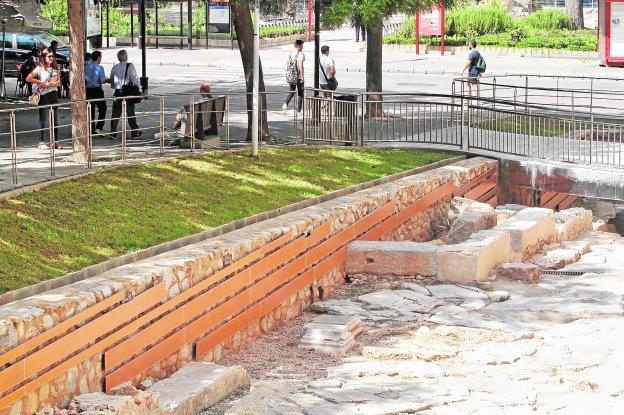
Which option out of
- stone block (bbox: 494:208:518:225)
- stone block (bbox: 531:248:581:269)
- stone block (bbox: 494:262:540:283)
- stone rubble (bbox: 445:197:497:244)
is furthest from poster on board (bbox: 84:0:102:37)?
stone block (bbox: 494:262:540:283)

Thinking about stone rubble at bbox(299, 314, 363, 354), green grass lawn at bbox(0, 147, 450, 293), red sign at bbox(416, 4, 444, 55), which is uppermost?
red sign at bbox(416, 4, 444, 55)

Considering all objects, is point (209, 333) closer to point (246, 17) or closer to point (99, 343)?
point (99, 343)

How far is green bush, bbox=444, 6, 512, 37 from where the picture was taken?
168 feet

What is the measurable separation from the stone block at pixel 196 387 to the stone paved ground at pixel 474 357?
0.18m

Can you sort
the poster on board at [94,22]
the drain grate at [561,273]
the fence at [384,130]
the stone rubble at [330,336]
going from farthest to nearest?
the poster on board at [94,22] → the fence at [384,130] → the drain grate at [561,273] → the stone rubble at [330,336]

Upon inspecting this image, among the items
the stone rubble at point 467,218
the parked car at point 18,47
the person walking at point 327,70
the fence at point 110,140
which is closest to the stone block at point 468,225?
the stone rubble at point 467,218

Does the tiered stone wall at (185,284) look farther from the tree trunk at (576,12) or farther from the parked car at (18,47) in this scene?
the tree trunk at (576,12)

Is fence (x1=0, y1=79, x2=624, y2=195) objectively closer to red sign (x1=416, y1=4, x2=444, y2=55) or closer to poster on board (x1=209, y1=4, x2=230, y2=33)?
red sign (x1=416, y1=4, x2=444, y2=55)

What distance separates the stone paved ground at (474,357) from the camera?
1223 centimetres

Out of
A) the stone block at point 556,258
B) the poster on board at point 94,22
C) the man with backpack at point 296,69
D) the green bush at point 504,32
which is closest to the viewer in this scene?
the stone block at point 556,258

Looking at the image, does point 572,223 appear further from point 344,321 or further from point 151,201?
point 151,201

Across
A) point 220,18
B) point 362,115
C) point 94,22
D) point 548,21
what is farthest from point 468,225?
point 548,21

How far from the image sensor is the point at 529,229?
779 inches

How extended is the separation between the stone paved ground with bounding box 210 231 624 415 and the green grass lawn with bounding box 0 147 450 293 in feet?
6.19
